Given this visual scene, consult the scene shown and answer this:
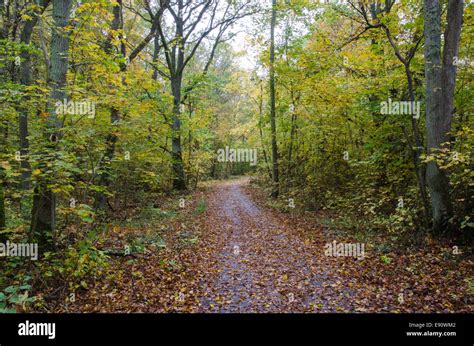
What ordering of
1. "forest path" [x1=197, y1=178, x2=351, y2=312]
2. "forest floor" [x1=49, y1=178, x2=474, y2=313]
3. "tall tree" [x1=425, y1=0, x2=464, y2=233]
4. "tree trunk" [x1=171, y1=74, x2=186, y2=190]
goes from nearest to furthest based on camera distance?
"forest floor" [x1=49, y1=178, x2=474, y2=313]
"forest path" [x1=197, y1=178, x2=351, y2=312]
"tall tree" [x1=425, y1=0, x2=464, y2=233]
"tree trunk" [x1=171, y1=74, x2=186, y2=190]

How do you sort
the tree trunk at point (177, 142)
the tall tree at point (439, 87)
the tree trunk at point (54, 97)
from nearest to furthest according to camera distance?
1. the tree trunk at point (54, 97)
2. the tall tree at point (439, 87)
3. the tree trunk at point (177, 142)

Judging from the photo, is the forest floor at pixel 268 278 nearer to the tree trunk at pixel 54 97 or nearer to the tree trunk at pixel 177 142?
the tree trunk at pixel 54 97

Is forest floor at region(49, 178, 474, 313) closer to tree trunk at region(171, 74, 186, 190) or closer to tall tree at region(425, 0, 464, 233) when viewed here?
tall tree at region(425, 0, 464, 233)

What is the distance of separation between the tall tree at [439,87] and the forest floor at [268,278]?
104 centimetres

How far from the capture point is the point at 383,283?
5.52 meters

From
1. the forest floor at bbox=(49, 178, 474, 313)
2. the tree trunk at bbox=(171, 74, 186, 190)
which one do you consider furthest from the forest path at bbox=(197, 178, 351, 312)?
the tree trunk at bbox=(171, 74, 186, 190)

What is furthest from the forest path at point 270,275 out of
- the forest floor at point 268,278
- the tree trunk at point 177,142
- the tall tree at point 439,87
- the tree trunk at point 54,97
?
the tree trunk at point 177,142

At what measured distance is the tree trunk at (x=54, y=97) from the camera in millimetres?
5645

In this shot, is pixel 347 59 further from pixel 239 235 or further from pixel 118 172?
pixel 118 172

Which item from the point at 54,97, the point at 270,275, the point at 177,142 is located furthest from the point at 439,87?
A: the point at 177,142

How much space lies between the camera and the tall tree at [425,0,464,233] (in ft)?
22.1

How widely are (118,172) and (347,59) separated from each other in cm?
919

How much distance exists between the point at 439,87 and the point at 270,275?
19.9ft

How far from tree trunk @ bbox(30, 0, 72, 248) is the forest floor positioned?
1.47m
